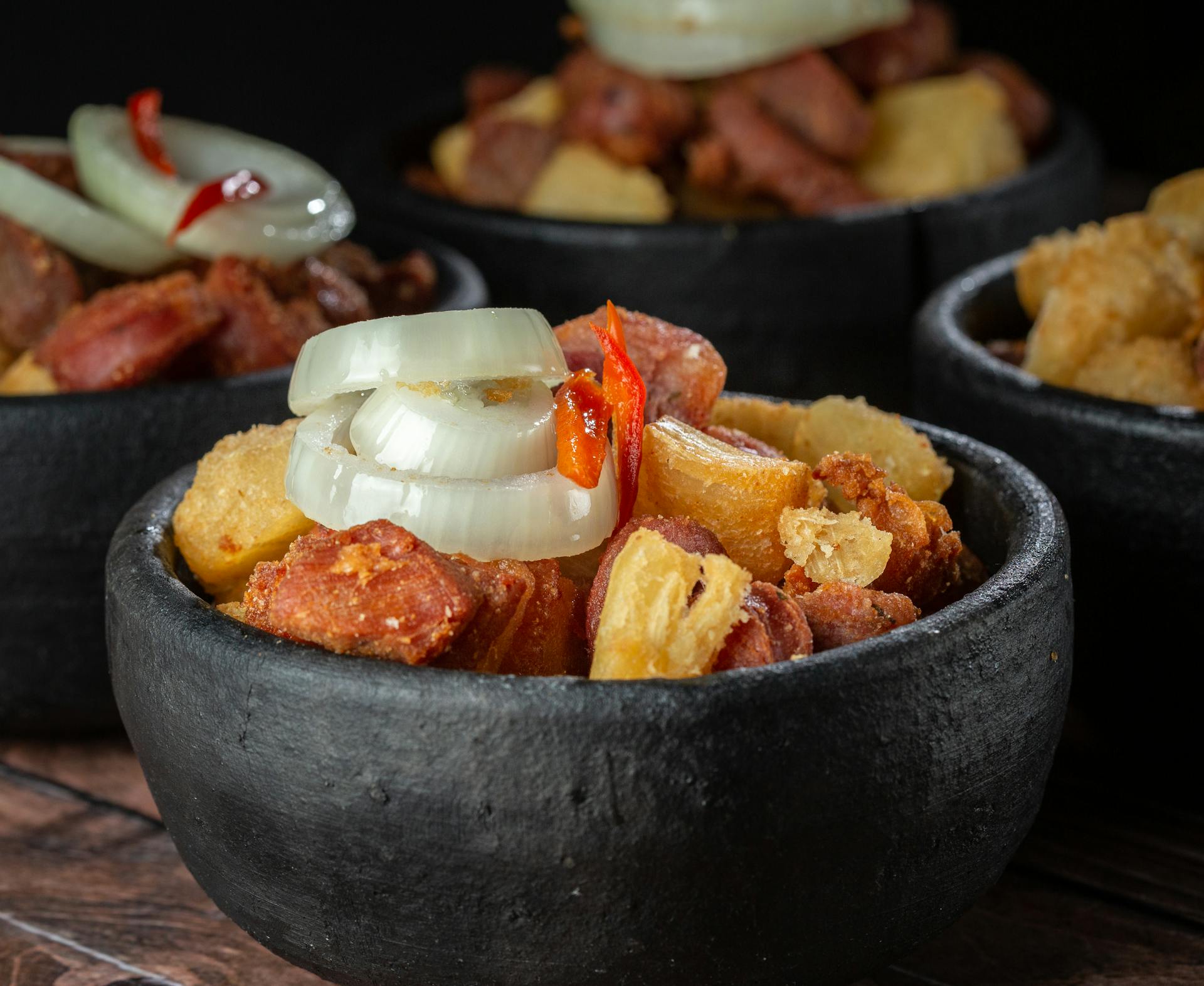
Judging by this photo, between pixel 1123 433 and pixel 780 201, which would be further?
pixel 780 201

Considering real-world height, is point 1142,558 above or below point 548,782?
below

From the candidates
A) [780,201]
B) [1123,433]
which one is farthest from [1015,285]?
[780,201]

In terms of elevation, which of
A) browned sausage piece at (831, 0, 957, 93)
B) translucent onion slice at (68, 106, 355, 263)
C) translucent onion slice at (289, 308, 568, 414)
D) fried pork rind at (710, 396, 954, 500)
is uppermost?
translucent onion slice at (289, 308, 568, 414)

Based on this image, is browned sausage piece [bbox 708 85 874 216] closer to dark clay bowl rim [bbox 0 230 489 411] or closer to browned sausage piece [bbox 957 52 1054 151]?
browned sausage piece [bbox 957 52 1054 151]

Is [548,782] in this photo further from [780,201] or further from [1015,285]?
[780,201]

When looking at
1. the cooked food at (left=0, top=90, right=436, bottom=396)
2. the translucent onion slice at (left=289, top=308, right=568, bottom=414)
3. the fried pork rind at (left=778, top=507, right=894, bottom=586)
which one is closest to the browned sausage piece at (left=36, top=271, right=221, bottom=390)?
the cooked food at (left=0, top=90, right=436, bottom=396)

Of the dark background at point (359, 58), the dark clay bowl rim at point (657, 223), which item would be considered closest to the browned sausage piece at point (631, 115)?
the dark clay bowl rim at point (657, 223)
